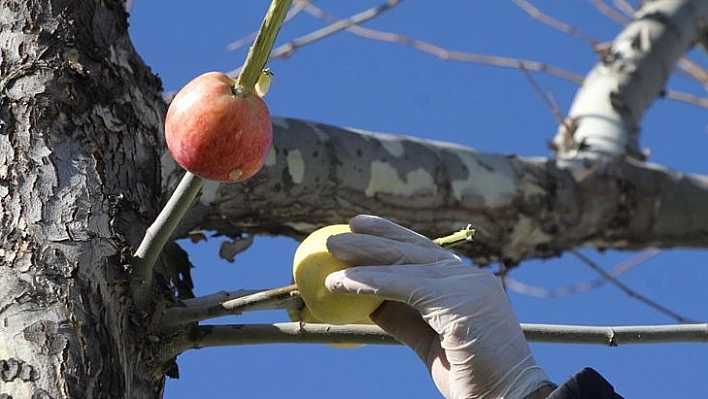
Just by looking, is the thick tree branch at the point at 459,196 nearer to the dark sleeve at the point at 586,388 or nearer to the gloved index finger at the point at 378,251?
the gloved index finger at the point at 378,251

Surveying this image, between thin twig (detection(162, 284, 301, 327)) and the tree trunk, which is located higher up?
the tree trunk

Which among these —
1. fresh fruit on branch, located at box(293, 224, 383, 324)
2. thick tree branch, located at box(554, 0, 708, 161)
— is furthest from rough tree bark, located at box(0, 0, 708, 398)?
thick tree branch, located at box(554, 0, 708, 161)

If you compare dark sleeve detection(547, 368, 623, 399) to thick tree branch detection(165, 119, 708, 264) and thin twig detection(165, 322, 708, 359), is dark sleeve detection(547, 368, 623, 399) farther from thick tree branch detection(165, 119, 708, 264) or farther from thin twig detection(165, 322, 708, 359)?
thick tree branch detection(165, 119, 708, 264)

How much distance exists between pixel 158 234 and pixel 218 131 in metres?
0.22

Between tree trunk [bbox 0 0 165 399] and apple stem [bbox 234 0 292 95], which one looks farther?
tree trunk [bbox 0 0 165 399]

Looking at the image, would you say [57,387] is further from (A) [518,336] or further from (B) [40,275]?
(A) [518,336]

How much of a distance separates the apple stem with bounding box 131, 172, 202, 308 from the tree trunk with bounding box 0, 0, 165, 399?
21mm

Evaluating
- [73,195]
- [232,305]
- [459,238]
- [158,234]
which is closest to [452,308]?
[459,238]

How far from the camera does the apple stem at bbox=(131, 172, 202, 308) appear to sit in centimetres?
134

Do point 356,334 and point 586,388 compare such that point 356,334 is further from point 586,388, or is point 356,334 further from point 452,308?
point 586,388

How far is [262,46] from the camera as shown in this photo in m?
1.18

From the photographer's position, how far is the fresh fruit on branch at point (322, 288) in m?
1.48

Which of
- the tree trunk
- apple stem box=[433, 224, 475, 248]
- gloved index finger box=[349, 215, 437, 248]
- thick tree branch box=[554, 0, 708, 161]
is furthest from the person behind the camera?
thick tree branch box=[554, 0, 708, 161]

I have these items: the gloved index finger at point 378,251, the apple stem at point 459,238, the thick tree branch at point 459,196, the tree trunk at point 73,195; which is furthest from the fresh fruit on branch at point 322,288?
the thick tree branch at point 459,196
